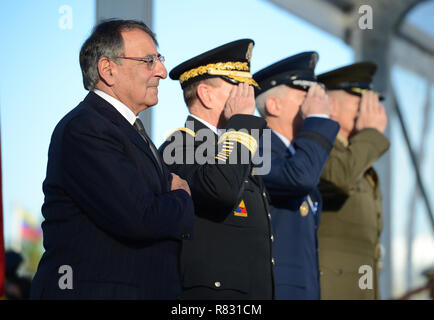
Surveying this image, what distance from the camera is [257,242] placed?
96.8 inches

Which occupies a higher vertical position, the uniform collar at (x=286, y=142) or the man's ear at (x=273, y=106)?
the man's ear at (x=273, y=106)

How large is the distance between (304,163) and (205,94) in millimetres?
523

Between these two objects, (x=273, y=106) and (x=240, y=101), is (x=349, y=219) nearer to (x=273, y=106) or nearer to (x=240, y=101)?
(x=273, y=106)

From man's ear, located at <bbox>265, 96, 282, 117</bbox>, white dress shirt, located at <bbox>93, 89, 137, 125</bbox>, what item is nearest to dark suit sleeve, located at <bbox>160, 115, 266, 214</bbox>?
white dress shirt, located at <bbox>93, 89, 137, 125</bbox>

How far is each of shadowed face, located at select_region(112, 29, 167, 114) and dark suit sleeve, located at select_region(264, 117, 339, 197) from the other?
85cm

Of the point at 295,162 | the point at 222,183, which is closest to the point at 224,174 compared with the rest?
the point at 222,183

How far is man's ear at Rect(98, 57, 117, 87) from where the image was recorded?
6.97ft

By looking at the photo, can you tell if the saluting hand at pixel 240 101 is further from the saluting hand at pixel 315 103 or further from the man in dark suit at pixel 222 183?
the saluting hand at pixel 315 103

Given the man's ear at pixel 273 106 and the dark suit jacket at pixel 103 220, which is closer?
the dark suit jacket at pixel 103 220

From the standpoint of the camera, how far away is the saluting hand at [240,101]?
8.22 feet

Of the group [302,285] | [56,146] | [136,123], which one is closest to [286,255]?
[302,285]

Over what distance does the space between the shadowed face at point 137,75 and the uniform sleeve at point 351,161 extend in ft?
4.40

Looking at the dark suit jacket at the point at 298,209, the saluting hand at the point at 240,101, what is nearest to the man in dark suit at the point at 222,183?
the saluting hand at the point at 240,101
